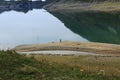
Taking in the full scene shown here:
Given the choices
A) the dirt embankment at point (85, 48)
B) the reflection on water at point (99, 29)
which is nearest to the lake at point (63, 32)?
the reflection on water at point (99, 29)

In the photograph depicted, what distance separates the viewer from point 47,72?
16328 millimetres

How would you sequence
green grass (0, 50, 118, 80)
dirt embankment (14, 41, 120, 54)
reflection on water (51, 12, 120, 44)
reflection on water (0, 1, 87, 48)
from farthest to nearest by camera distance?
reflection on water (0, 1, 87, 48), reflection on water (51, 12, 120, 44), dirt embankment (14, 41, 120, 54), green grass (0, 50, 118, 80)

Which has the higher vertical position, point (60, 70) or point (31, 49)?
point (60, 70)

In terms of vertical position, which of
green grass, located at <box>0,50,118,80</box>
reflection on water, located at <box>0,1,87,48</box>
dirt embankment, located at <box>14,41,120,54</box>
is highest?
green grass, located at <box>0,50,118,80</box>

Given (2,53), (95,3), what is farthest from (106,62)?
(95,3)

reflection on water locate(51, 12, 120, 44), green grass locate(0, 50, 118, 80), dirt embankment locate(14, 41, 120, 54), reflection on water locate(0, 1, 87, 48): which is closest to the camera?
green grass locate(0, 50, 118, 80)

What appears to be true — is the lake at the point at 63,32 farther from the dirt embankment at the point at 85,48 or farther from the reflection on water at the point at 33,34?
the dirt embankment at the point at 85,48

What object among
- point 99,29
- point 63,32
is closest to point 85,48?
point 99,29

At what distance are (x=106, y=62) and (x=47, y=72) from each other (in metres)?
15.6

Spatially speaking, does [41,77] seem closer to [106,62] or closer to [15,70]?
[15,70]

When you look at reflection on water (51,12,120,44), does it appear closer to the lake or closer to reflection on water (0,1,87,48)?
the lake

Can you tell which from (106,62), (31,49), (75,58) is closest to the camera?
(106,62)

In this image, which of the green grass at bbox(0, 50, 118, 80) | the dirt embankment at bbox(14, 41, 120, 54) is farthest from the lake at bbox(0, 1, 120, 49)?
the green grass at bbox(0, 50, 118, 80)

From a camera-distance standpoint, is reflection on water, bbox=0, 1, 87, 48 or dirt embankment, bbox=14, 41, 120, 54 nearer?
dirt embankment, bbox=14, 41, 120, 54
